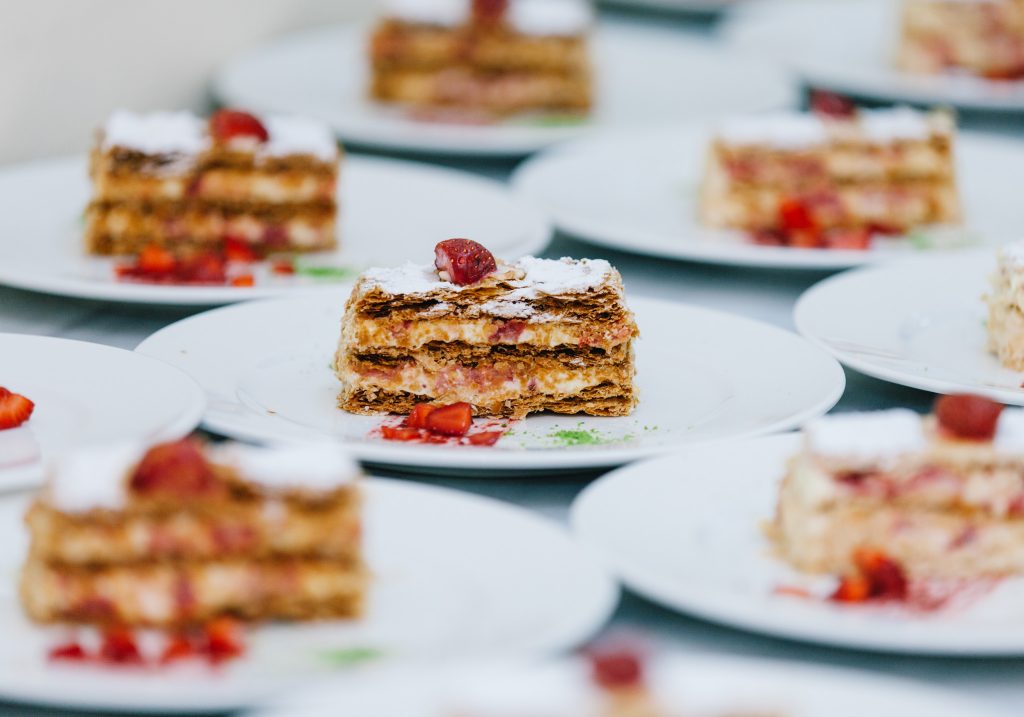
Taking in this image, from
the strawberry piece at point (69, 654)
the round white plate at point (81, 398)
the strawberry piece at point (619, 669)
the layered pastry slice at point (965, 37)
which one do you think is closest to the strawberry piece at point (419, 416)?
the round white plate at point (81, 398)

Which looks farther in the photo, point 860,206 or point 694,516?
point 860,206

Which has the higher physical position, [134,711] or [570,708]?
[570,708]

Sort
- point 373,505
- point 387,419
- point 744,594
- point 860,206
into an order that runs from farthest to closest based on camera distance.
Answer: point 860,206, point 387,419, point 373,505, point 744,594

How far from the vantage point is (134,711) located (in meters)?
2.24

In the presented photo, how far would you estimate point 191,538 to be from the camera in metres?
2.35

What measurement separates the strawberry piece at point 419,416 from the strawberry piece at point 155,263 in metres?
1.05

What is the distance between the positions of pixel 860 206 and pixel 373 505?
2673mm

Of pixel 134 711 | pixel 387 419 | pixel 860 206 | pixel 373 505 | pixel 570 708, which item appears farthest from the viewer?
pixel 860 206

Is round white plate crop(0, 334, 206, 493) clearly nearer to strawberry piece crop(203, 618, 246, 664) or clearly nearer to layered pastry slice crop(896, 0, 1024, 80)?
strawberry piece crop(203, 618, 246, 664)

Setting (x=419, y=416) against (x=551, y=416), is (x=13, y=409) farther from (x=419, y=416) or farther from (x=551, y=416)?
(x=551, y=416)

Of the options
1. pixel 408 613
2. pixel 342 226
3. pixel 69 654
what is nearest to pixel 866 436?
pixel 408 613

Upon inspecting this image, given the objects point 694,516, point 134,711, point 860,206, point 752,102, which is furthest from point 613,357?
point 752,102

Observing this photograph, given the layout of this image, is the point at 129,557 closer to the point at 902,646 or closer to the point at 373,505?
the point at 373,505

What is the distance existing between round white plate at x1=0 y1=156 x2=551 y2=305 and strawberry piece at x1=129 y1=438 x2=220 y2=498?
4.84 ft
